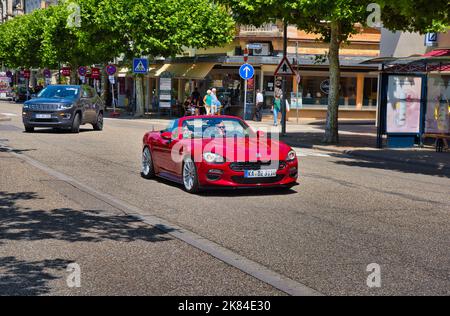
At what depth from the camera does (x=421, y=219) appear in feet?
32.5

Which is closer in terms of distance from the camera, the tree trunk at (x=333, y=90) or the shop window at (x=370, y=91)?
the tree trunk at (x=333, y=90)

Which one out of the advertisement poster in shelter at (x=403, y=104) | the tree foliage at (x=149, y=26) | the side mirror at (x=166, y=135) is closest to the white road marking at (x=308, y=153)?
the advertisement poster in shelter at (x=403, y=104)

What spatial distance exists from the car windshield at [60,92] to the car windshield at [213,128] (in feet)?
47.9

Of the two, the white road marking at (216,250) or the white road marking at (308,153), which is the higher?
the white road marking at (216,250)

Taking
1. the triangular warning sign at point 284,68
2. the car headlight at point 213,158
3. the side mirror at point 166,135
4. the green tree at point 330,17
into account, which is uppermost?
the green tree at point 330,17

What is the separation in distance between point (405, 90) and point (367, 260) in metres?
16.6

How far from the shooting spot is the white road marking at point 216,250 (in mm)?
6180

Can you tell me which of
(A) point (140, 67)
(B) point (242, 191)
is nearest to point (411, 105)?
(B) point (242, 191)

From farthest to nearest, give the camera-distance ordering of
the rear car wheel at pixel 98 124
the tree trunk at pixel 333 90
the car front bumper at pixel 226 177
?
the rear car wheel at pixel 98 124
the tree trunk at pixel 333 90
the car front bumper at pixel 226 177

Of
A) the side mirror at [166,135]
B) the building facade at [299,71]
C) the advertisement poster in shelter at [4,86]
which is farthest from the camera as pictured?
the advertisement poster in shelter at [4,86]

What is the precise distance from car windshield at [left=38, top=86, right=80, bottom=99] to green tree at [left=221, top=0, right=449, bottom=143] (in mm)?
6554

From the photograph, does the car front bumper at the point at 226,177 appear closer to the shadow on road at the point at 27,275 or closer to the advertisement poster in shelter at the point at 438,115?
the shadow on road at the point at 27,275
